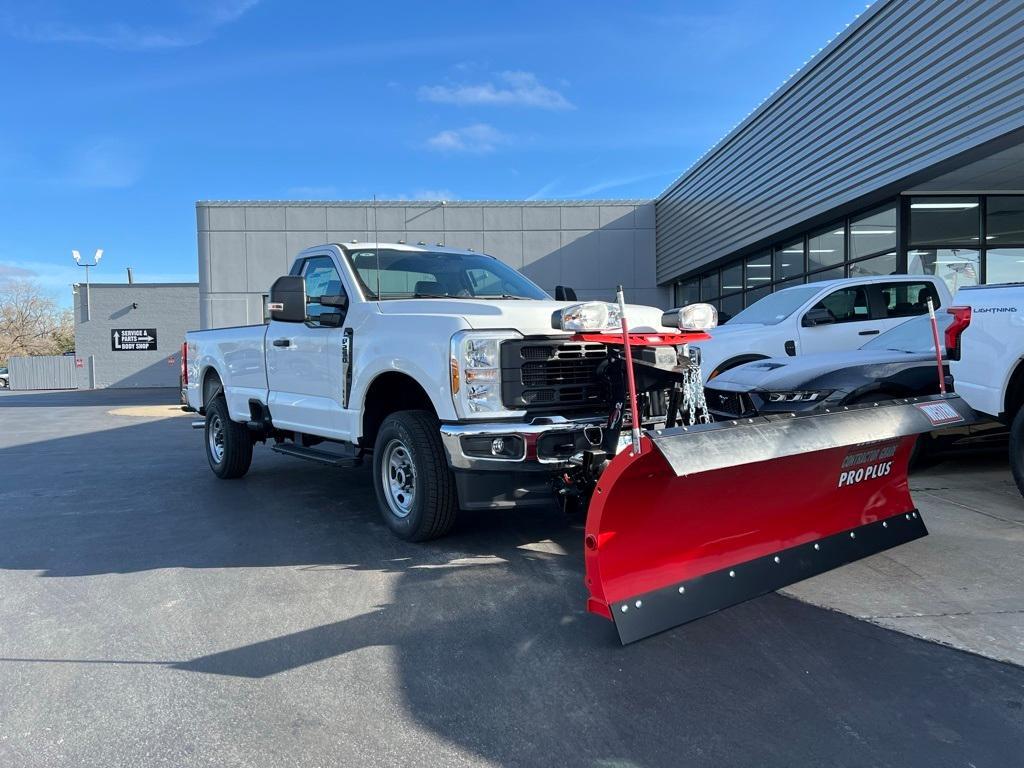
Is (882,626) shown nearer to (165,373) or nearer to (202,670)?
(202,670)

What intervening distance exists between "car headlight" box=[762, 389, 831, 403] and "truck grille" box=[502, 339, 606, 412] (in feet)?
6.86

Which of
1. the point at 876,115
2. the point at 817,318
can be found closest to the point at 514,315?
the point at 817,318

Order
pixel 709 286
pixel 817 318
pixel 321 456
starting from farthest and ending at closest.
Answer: pixel 709 286 < pixel 817 318 < pixel 321 456

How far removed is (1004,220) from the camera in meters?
11.8

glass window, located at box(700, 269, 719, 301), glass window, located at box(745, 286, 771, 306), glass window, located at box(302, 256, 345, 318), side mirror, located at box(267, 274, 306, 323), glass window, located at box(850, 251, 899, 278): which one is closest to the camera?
side mirror, located at box(267, 274, 306, 323)

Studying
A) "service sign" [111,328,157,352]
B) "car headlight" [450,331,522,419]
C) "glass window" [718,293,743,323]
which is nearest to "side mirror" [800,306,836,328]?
"car headlight" [450,331,522,419]

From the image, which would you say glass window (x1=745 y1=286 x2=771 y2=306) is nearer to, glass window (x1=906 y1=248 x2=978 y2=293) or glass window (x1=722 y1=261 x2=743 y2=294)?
glass window (x1=722 y1=261 x2=743 y2=294)

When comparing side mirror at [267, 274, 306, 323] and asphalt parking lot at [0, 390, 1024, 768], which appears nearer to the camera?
asphalt parking lot at [0, 390, 1024, 768]

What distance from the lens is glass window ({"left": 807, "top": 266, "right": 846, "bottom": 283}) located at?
13.1 meters

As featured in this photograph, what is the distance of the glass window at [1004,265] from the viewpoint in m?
11.8

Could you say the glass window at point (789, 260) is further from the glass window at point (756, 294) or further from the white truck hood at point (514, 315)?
the white truck hood at point (514, 315)

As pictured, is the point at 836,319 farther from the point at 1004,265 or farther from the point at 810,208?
the point at 1004,265

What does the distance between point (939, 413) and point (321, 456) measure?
4424mm

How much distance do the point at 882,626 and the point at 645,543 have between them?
1270 mm
